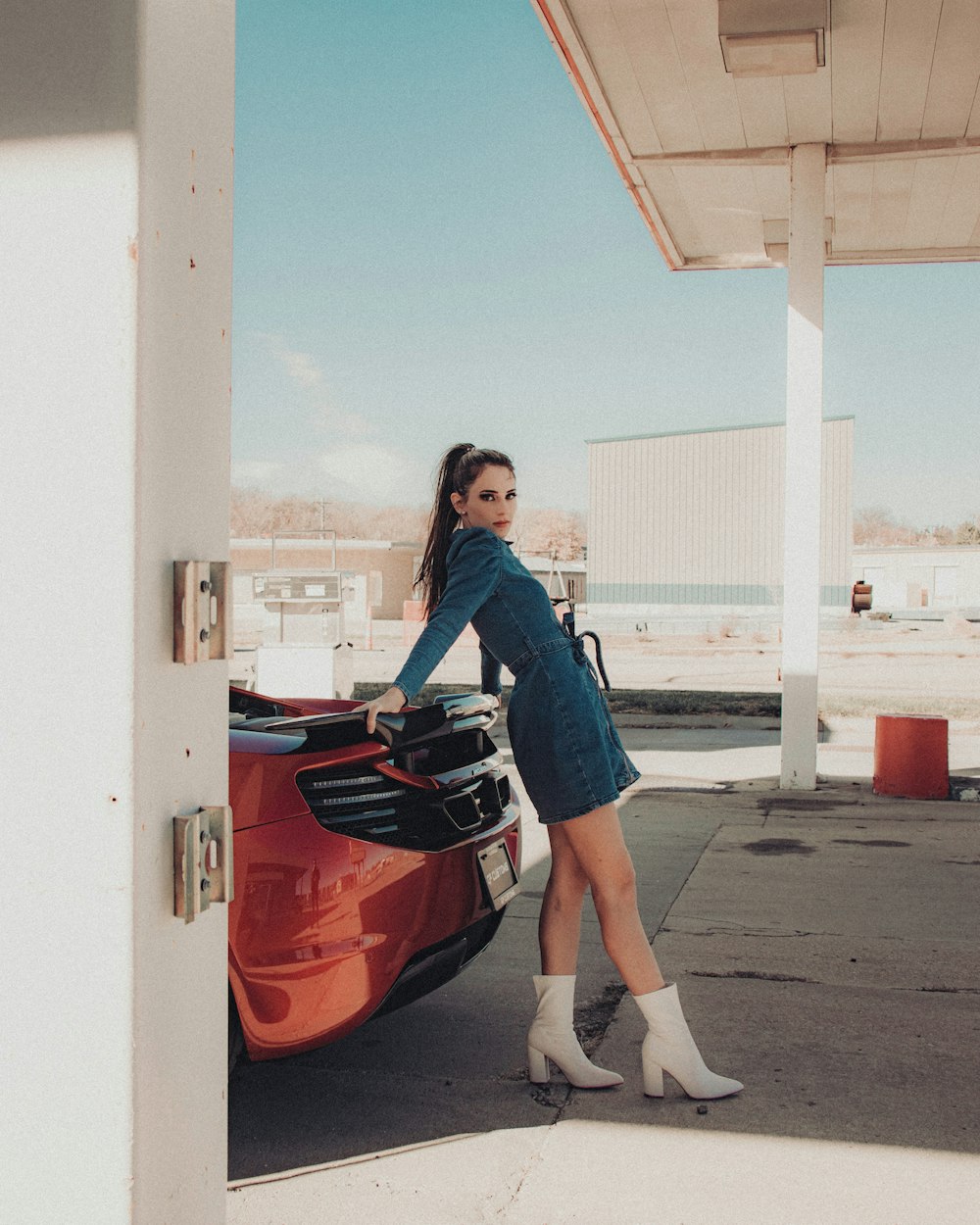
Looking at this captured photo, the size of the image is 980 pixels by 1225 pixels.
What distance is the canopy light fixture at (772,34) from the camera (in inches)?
250

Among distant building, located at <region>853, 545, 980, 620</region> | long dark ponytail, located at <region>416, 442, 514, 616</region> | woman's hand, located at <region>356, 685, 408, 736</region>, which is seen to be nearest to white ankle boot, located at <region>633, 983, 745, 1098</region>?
woman's hand, located at <region>356, 685, 408, 736</region>

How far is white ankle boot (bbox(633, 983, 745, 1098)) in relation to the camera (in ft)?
10.8

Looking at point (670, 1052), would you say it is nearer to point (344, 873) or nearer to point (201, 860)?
point (344, 873)

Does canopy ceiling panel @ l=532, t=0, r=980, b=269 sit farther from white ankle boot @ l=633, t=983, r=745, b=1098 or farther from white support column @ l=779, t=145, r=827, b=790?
white ankle boot @ l=633, t=983, r=745, b=1098

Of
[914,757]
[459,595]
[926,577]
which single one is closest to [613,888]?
[459,595]

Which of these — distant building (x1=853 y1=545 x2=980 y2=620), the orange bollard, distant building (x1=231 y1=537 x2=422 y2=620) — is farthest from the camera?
distant building (x1=853 y1=545 x2=980 y2=620)

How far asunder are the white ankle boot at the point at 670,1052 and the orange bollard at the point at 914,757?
5.26 metres

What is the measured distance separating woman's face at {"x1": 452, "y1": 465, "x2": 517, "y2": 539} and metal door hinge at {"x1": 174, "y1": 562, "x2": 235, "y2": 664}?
1921 mm

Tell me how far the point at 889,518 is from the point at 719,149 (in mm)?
125408

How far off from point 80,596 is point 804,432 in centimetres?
744

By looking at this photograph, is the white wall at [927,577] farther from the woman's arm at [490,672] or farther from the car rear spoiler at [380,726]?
the car rear spoiler at [380,726]

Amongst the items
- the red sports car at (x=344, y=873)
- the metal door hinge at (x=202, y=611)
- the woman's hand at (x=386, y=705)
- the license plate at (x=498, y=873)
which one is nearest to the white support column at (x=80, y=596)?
the metal door hinge at (x=202, y=611)

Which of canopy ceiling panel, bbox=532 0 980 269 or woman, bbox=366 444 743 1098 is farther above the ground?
canopy ceiling panel, bbox=532 0 980 269

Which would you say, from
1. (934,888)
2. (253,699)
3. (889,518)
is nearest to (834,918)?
(934,888)
